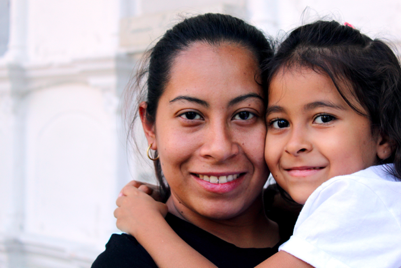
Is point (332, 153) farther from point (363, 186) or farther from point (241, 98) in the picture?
point (241, 98)

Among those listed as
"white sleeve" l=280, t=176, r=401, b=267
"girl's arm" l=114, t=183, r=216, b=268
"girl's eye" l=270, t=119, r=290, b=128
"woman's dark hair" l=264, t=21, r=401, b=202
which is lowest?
"girl's arm" l=114, t=183, r=216, b=268

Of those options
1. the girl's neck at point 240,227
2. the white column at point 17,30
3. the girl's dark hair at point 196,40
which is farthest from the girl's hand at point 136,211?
the white column at point 17,30

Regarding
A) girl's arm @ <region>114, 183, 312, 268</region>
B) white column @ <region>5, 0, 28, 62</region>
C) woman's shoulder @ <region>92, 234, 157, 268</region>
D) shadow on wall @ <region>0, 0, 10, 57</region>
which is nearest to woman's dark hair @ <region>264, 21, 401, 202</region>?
girl's arm @ <region>114, 183, 312, 268</region>

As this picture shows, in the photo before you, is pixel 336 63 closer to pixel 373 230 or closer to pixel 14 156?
pixel 373 230

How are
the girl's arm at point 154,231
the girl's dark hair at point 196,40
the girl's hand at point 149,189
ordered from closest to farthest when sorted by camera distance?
the girl's arm at point 154,231, the girl's dark hair at point 196,40, the girl's hand at point 149,189

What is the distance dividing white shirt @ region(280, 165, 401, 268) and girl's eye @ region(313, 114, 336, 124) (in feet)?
0.85

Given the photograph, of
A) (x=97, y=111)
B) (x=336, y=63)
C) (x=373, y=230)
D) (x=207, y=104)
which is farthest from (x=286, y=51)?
(x=97, y=111)

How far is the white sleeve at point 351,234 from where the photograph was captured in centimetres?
104

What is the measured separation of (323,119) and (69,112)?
3.98 metres

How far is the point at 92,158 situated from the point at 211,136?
11.3ft

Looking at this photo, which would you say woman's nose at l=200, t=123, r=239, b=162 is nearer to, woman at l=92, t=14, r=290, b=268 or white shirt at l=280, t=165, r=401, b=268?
woman at l=92, t=14, r=290, b=268

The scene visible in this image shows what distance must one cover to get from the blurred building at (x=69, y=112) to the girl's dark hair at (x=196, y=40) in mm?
2017

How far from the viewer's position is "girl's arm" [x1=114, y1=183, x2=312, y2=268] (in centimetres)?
111

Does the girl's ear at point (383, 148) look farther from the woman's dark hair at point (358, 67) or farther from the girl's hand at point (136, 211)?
the girl's hand at point (136, 211)
